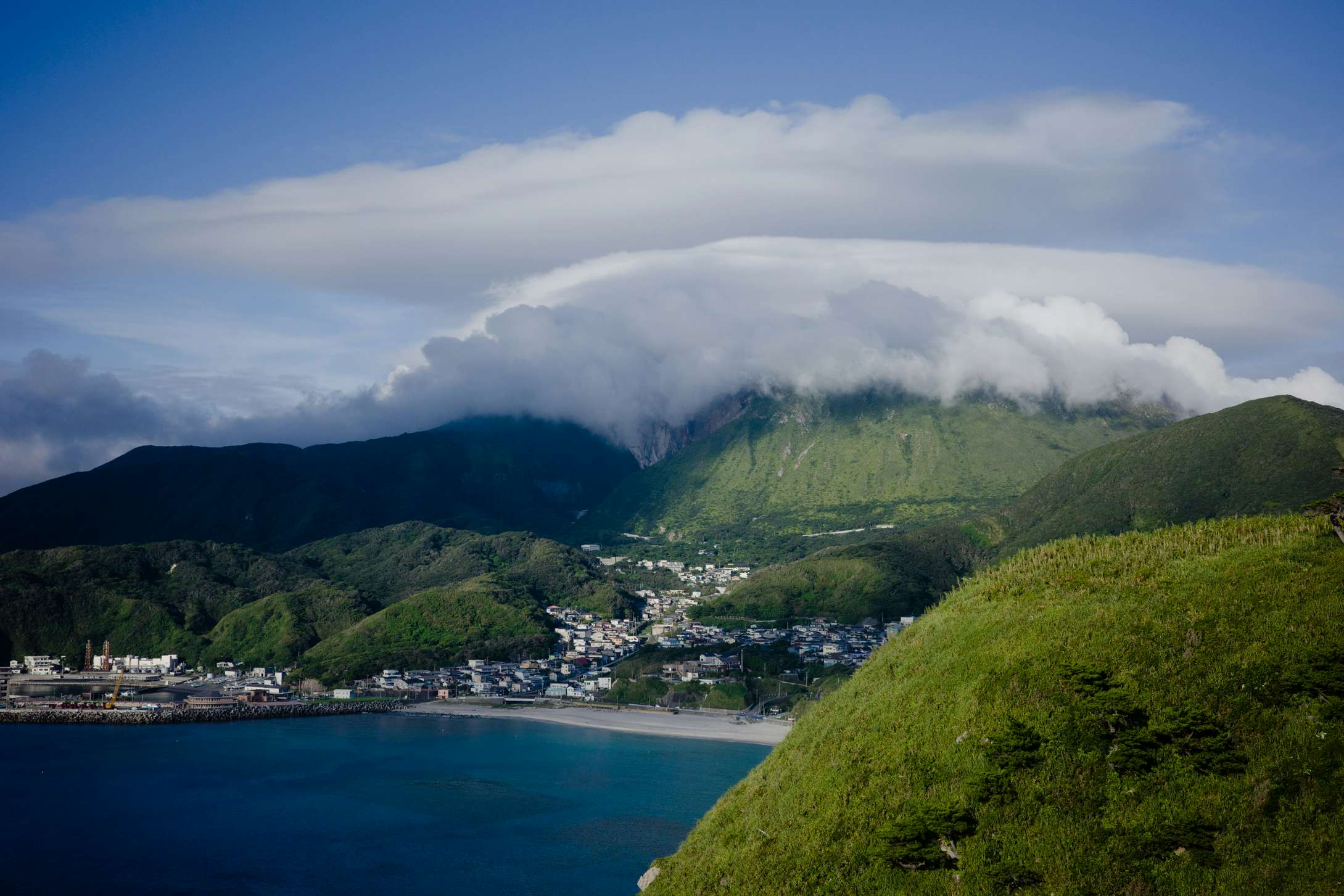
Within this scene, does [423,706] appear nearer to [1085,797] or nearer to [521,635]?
[521,635]

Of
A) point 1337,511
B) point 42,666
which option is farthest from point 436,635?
point 1337,511

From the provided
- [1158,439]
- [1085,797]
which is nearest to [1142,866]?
[1085,797]

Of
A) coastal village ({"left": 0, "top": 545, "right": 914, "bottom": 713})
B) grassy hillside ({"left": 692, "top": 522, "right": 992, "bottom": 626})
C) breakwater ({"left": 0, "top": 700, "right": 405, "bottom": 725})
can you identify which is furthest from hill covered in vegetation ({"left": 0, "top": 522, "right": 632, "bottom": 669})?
grassy hillside ({"left": 692, "top": 522, "right": 992, "bottom": 626})

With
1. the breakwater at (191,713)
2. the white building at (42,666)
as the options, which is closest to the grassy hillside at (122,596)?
the white building at (42,666)

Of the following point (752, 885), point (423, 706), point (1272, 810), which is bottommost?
point (423, 706)

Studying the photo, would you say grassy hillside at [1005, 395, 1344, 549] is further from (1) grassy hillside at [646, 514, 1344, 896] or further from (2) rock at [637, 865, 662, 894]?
(2) rock at [637, 865, 662, 894]

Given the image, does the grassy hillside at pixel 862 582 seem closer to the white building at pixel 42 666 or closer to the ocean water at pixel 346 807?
the ocean water at pixel 346 807

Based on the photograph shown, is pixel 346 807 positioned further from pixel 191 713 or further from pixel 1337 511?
pixel 1337 511
